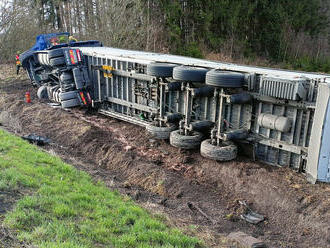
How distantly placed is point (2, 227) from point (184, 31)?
21.4 m

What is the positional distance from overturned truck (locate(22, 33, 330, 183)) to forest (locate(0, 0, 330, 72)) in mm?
10076

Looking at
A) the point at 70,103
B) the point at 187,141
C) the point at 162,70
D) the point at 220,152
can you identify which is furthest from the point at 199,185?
the point at 70,103

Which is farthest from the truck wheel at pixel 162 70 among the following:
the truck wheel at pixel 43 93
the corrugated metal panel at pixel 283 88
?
the truck wheel at pixel 43 93

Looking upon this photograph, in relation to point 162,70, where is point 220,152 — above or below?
below

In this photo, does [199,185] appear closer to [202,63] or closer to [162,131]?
[162,131]

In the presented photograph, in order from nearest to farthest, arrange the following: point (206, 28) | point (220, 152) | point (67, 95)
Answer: point (220, 152), point (67, 95), point (206, 28)

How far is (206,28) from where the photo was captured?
74.2ft

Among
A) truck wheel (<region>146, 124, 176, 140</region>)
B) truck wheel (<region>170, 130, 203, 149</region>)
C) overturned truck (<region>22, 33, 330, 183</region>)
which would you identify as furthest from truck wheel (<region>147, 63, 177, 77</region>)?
truck wheel (<region>170, 130, 203, 149</region>)

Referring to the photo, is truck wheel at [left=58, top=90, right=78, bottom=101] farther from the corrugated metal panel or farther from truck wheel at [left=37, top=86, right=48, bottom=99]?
the corrugated metal panel

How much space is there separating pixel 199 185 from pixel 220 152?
33.5 inches

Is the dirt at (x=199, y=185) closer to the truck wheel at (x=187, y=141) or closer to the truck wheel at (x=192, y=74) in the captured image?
the truck wheel at (x=187, y=141)

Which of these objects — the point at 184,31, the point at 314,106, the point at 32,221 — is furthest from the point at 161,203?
the point at 184,31

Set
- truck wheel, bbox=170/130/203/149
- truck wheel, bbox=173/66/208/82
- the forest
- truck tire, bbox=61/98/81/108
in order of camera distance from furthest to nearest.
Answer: the forest → truck tire, bbox=61/98/81/108 → truck wheel, bbox=170/130/203/149 → truck wheel, bbox=173/66/208/82

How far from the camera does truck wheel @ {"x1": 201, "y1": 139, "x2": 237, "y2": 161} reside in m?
7.55
